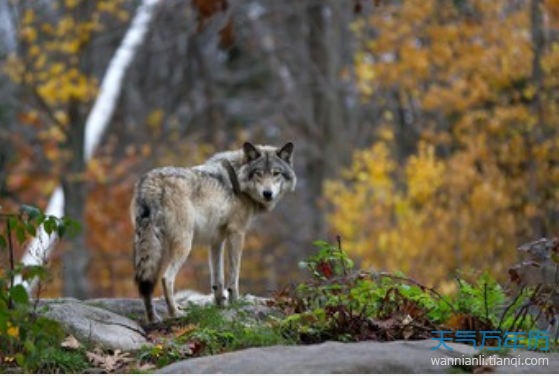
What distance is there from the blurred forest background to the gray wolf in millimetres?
1489

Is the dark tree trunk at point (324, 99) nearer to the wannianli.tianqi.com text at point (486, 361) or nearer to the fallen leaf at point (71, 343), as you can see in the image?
the fallen leaf at point (71, 343)

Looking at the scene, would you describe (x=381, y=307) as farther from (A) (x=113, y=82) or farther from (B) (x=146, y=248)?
(A) (x=113, y=82)

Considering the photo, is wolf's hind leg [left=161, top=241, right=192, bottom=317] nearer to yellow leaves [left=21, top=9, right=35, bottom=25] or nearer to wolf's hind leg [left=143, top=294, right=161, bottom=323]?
wolf's hind leg [left=143, top=294, right=161, bottom=323]

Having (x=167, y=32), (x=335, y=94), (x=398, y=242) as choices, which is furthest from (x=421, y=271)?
(x=167, y=32)

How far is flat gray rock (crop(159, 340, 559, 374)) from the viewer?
665 cm

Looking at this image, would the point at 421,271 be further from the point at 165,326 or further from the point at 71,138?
the point at 165,326

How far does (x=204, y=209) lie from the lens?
9.90 m

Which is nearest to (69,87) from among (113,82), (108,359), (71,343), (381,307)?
(113,82)

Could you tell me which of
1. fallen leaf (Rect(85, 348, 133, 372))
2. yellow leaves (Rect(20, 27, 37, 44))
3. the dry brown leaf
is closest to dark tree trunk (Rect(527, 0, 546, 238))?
yellow leaves (Rect(20, 27, 37, 44))

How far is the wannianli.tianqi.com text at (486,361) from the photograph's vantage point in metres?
6.81

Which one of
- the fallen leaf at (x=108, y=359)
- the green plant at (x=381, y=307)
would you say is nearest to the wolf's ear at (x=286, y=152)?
the green plant at (x=381, y=307)

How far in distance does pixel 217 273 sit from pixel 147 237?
4.21 ft

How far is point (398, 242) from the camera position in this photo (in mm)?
20562

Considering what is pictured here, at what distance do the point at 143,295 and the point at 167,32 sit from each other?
24571 mm
